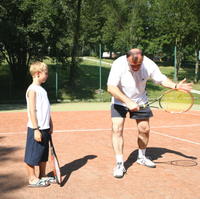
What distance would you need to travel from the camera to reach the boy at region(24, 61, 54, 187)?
4528 mm

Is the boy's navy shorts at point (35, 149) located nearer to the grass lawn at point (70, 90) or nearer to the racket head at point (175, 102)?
the racket head at point (175, 102)

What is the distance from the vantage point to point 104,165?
19.1 ft

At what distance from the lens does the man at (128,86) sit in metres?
5.05

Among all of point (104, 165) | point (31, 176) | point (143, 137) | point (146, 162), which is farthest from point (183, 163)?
point (31, 176)

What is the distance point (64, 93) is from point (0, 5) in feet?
19.4

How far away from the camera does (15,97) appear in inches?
796

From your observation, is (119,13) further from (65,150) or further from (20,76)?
(65,150)

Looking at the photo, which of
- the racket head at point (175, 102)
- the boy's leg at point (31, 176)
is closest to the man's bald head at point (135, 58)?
the racket head at point (175, 102)

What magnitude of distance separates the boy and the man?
3.21 feet

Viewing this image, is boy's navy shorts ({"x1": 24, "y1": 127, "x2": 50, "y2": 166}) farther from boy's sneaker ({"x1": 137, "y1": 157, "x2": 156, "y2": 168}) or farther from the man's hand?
boy's sneaker ({"x1": 137, "y1": 157, "x2": 156, "y2": 168})

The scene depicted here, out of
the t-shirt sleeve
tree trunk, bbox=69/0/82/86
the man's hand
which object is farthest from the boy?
tree trunk, bbox=69/0/82/86

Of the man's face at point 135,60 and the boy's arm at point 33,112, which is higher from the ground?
the man's face at point 135,60

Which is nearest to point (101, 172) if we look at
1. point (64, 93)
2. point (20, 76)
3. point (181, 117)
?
point (181, 117)

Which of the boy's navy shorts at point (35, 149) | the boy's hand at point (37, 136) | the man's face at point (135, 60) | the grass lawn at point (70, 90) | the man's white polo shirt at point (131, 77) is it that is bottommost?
the grass lawn at point (70, 90)
